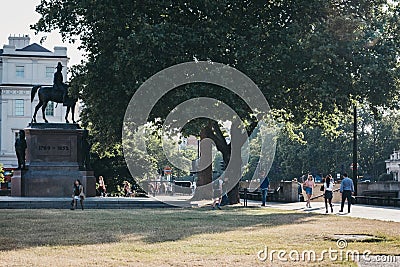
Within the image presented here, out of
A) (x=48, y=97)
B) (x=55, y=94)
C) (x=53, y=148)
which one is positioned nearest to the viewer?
(x=53, y=148)

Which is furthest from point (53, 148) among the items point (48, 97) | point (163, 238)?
point (163, 238)

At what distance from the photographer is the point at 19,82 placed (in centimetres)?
9412

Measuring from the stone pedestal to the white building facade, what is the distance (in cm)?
6059

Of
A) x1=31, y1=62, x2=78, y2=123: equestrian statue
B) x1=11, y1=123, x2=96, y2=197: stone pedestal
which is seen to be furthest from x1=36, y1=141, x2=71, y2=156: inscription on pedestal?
x1=31, y1=62, x2=78, y2=123: equestrian statue

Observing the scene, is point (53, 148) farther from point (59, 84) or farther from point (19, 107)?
point (19, 107)

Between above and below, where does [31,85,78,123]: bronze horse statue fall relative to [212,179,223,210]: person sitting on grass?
above

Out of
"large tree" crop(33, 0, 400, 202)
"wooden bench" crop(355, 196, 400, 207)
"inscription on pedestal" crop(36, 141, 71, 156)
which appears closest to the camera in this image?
"large tree" crop(33, 0, 400, 202)

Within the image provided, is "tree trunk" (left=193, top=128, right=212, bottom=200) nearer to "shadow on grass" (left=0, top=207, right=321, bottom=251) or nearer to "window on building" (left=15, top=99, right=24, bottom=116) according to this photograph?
"shadow on grass" (left=0, top=207, right=321, bottom=251)

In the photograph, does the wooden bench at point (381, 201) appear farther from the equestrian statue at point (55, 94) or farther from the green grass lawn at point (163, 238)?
the equestrian statue at point (55, 94)

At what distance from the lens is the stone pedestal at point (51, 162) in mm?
33062

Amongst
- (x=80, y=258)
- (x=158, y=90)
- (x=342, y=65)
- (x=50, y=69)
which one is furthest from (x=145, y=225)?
(x=50, y=69)

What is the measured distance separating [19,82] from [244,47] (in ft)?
217

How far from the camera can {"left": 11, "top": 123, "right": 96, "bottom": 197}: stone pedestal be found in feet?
108

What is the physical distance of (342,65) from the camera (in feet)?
105
